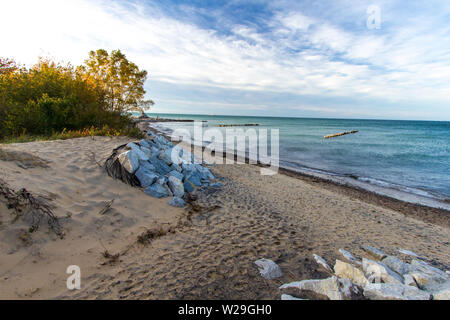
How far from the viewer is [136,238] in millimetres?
4348

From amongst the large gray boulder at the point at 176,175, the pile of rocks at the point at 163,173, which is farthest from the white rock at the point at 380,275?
the large gray boulder at the point at 176,175

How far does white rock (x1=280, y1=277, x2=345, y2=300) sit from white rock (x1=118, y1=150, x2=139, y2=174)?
5327mm

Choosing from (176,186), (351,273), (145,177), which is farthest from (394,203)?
(145,177)

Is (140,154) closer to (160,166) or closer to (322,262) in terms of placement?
(160,166)

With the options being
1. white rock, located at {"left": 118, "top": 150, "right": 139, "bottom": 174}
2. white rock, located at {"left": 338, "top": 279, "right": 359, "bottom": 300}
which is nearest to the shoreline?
white rock, located at {"left": 338, "top": 279, "right": 359, "bottom": 300}

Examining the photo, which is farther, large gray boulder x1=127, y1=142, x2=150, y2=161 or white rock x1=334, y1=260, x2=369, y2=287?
large gray boulder x1=127, y1=142, x2=150, y2=161

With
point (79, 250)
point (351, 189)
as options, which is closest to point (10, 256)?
point (79, 250)

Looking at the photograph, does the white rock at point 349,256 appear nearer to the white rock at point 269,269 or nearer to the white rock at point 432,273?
the white rock at point 432,273

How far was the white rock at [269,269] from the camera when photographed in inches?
134

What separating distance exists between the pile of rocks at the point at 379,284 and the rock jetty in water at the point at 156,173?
4.16m

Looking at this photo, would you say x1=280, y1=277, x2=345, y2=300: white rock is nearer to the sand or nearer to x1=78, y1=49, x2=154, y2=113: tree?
the sand

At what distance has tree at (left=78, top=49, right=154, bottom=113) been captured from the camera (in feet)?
55.0

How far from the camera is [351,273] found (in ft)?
10.8
